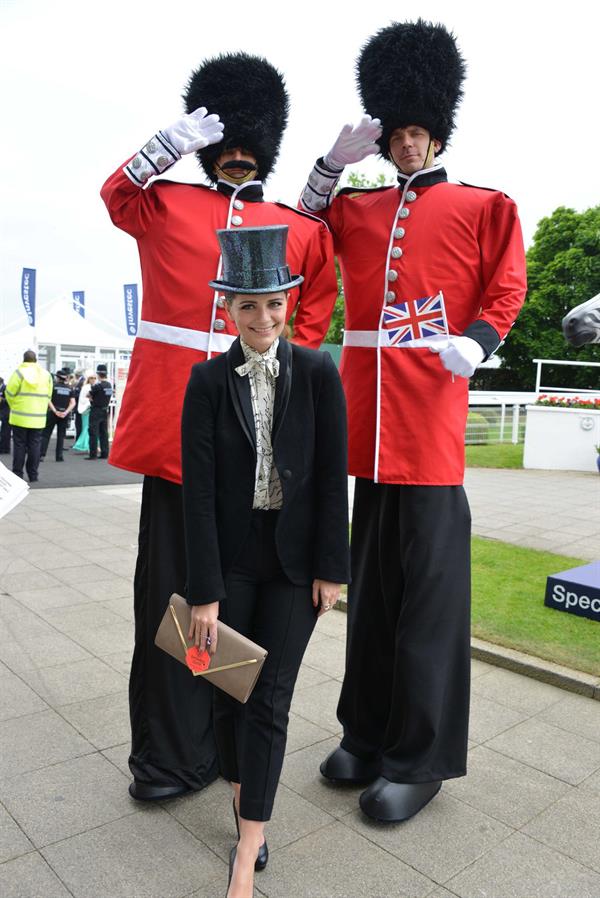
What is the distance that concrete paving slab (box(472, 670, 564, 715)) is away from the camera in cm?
350

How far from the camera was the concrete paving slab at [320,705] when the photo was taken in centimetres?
325

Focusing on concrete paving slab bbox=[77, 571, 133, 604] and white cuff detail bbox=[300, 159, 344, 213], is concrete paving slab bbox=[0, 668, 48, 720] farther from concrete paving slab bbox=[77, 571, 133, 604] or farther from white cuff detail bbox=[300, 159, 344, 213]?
white cuff detail bbox=[300, 159, 344, 213]

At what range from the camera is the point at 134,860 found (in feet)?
7.45

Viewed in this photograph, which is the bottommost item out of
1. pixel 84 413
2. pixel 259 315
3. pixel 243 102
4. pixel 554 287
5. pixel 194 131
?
pixel 84 413

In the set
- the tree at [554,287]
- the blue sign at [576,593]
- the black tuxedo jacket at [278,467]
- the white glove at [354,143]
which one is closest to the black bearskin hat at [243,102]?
the white glove at [354,143]

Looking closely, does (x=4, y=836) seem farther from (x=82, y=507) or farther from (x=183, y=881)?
(x=82, y=507)

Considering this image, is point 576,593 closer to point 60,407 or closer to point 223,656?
point 223,656

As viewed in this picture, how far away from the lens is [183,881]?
2.19 metres

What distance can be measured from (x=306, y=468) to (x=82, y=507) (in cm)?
716

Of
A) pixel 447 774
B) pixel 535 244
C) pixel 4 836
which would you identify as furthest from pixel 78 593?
pixel 535 244

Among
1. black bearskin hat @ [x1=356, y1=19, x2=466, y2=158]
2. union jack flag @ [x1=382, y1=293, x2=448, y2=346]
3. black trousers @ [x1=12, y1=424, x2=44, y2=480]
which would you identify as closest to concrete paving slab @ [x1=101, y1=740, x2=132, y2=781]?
union jack flag @ [x1=382, y1=293, x2=448, y2=346]

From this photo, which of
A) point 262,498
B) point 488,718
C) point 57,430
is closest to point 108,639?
point 488,718

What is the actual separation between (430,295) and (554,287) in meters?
30.6

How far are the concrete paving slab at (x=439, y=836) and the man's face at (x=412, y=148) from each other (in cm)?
211
